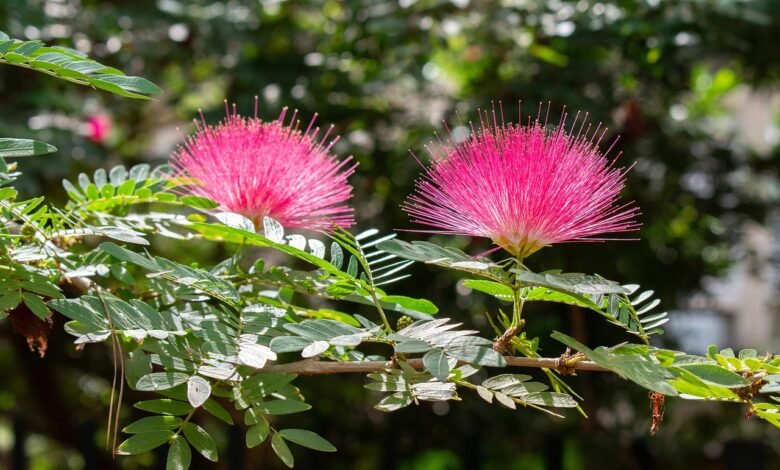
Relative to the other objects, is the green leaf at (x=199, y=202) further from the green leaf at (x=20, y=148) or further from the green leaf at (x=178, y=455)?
the green leaf at (x=178, y=455)

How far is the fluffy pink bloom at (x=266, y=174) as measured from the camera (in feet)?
3.72

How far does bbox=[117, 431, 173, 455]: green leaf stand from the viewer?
0.95m

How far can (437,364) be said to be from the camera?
33.4 inches

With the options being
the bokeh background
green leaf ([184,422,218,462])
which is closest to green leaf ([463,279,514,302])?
green leaf ([184,422,218,462])

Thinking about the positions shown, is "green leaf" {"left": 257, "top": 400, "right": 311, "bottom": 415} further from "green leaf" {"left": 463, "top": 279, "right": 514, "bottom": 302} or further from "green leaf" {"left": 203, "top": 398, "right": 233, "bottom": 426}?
"green leaf" {"left": 463, "top": 279, "right": 514, "bottom": 302}

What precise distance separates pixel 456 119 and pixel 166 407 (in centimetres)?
172

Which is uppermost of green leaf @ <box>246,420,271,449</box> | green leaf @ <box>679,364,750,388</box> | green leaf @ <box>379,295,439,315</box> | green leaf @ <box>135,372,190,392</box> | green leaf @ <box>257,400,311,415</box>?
green leaf @ <box>679,364,750,388</box>

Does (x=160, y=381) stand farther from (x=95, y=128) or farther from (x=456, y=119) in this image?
(x=95, y=128)

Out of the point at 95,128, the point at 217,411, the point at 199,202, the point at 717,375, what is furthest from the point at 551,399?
the point at 95,128

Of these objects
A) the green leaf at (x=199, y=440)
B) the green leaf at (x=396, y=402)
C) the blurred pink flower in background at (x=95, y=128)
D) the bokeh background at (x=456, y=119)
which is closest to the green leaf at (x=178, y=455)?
the green leaf at (x=199, y=440)

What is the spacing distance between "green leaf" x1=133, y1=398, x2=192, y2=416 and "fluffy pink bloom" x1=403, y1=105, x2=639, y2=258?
38 cm

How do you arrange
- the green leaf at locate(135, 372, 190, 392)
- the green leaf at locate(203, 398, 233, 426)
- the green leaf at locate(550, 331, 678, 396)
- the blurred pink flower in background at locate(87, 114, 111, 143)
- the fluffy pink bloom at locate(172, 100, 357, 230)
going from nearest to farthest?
the green leaf at locate(550, 331, 678, 396) → the green leaf at locate(135, 372, 190, 392) → the green leaf at locate(203, 398, 233, 426) → the fluffy pink bloom at locate(172, 100, 357, 230) → the blurred pink flower in background at locate(87, 114, 111, 143)

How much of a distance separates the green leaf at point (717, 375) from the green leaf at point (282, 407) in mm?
421

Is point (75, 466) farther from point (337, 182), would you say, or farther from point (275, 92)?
point (337, 182)
